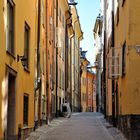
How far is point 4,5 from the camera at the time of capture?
1415 centimetres

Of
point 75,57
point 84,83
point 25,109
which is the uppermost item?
point 75,57

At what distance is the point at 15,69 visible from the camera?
16.5 metres

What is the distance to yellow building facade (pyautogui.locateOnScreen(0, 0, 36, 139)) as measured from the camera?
14102mm

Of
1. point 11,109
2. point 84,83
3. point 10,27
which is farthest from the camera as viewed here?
point 84,83

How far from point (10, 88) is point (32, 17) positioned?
6.02 meters

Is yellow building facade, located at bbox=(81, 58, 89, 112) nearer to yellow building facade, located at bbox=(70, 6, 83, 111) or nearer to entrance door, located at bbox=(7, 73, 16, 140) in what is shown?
yellow building facade, located at bbox=(70, 6, 83, 111)

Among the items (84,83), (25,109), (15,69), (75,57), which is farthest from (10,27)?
(84,83)

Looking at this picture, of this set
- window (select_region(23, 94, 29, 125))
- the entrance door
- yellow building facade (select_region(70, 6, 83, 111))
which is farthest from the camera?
yellow building facade (select_region(70, 6, 83, 111))

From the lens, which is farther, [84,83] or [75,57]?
[84,83]

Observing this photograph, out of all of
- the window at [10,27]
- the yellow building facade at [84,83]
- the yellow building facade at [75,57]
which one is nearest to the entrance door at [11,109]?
the window at [10,27]

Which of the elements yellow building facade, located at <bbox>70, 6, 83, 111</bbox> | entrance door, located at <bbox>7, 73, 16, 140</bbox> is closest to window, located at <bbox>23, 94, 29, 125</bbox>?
entrance door, located at <bbox>7, 73, 16, 140</bbox>

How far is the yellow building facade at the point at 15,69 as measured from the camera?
46.3ft

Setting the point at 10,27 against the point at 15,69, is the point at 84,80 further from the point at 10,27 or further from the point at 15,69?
the point at 10,27

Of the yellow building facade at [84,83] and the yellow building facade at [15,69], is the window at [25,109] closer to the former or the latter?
the yellow building facade at [15,69]
